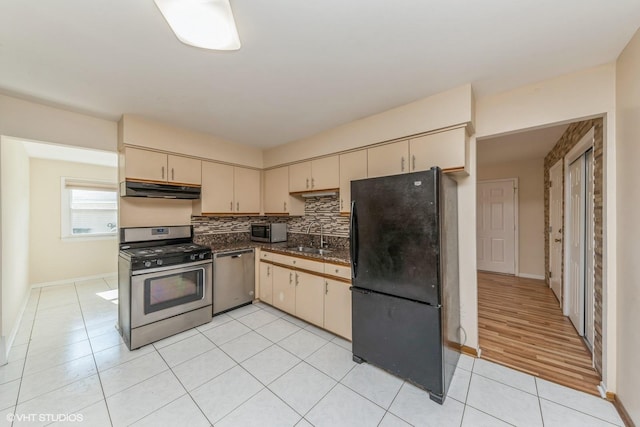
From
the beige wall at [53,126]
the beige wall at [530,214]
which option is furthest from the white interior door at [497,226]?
the beige wall at [53,126]

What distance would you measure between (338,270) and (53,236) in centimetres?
520

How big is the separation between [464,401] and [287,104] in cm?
280

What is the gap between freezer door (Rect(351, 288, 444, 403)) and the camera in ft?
5.54

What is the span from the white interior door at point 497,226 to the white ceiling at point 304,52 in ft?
12.5

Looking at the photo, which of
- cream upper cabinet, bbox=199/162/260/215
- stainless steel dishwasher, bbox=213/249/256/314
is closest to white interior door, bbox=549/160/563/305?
stainless steel dishwasher, bbox=213/249/256/314

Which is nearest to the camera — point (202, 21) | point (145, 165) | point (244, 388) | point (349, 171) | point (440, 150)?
point (202, 21)

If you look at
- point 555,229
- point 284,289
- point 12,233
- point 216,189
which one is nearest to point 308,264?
point 284,289

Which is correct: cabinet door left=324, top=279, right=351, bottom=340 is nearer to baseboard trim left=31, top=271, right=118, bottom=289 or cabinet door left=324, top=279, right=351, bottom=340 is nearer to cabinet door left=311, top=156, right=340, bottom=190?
cabinet door left=311, top=156, right=340, bottom=190

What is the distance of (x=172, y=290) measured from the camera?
257 centimetres

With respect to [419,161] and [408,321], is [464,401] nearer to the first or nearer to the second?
[408,321]

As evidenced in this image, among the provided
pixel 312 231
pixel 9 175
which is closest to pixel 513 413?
pixel 312 231

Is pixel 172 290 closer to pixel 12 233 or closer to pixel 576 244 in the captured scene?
pixel 12 233

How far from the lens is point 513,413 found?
1.59m

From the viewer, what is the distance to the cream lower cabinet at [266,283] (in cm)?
324
